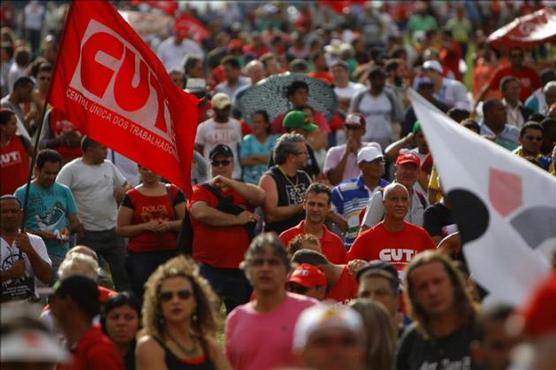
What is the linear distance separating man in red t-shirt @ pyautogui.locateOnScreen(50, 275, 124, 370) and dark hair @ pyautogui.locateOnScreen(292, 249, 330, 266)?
231 cm

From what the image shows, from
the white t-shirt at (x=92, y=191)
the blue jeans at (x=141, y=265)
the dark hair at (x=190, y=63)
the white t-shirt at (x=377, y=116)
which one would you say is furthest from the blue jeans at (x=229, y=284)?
the dark hair at (x=190, y=63)

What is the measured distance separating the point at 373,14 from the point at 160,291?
3406 cm

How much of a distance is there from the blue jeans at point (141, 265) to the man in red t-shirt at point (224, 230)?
0.63 meters

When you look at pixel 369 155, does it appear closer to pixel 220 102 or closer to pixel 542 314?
pixel 220 102

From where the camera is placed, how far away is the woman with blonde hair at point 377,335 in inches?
339

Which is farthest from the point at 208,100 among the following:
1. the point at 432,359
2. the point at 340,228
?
the point at 432,359

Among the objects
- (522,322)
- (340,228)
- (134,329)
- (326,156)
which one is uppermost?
(326,156)

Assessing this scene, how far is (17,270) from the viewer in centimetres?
1203

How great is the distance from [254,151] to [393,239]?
640cm

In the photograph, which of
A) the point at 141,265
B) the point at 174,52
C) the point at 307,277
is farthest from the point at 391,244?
the point at 174,52

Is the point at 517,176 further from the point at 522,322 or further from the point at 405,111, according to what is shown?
the point at 405,111

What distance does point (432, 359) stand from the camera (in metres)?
8.34

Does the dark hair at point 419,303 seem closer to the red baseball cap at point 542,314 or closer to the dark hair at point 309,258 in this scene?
the dark hair at point 309,258

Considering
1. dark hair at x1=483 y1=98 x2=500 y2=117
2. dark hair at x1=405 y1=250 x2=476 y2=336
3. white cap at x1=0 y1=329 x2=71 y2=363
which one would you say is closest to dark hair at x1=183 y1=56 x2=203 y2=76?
dark hair at x1=483 y1=98 x2=500 y2=117
